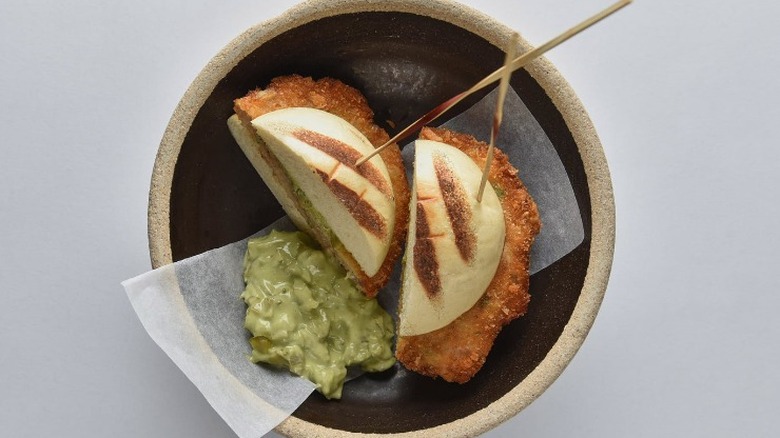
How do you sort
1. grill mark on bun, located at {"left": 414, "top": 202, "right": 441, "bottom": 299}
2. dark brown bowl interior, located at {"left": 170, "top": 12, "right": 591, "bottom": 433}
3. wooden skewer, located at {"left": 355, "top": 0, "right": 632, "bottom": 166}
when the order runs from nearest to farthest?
wooden skewer, located at {"left": 355, "top": 0, "right": 632, "bottom": 166}
grill mark on bun, located at {"left": 414, "top": 202, "right": 441, "bottom": 299}
dark brown bowl interior, located at {"left": 170, "top": 12, "right": 591, "bottom": 433}

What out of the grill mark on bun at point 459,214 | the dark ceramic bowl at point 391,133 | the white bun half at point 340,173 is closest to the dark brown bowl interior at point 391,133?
the dark ceramic bowl at point 391,133

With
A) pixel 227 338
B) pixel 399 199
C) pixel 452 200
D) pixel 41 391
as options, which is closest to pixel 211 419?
pixel 227 338

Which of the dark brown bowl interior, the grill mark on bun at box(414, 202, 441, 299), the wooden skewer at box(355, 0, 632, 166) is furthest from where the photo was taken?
the dark brown bowl interior

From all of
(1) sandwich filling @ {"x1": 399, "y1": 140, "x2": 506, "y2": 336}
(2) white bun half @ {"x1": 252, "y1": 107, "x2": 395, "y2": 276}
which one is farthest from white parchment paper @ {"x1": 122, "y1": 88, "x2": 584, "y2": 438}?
(2) white bun half @ {"x1": 252, "y1": 107, "x2": 395, "y2": 276}

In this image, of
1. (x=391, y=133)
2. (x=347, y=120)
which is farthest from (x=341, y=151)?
(x=391, y=133)

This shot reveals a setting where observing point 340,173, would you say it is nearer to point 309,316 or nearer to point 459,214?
point 459,214

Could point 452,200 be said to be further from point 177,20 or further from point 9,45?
point 9,45

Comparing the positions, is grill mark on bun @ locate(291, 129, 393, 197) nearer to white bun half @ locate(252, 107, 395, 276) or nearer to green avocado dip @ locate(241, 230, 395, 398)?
white bun half @ locate(252, 107, 395, 276)
